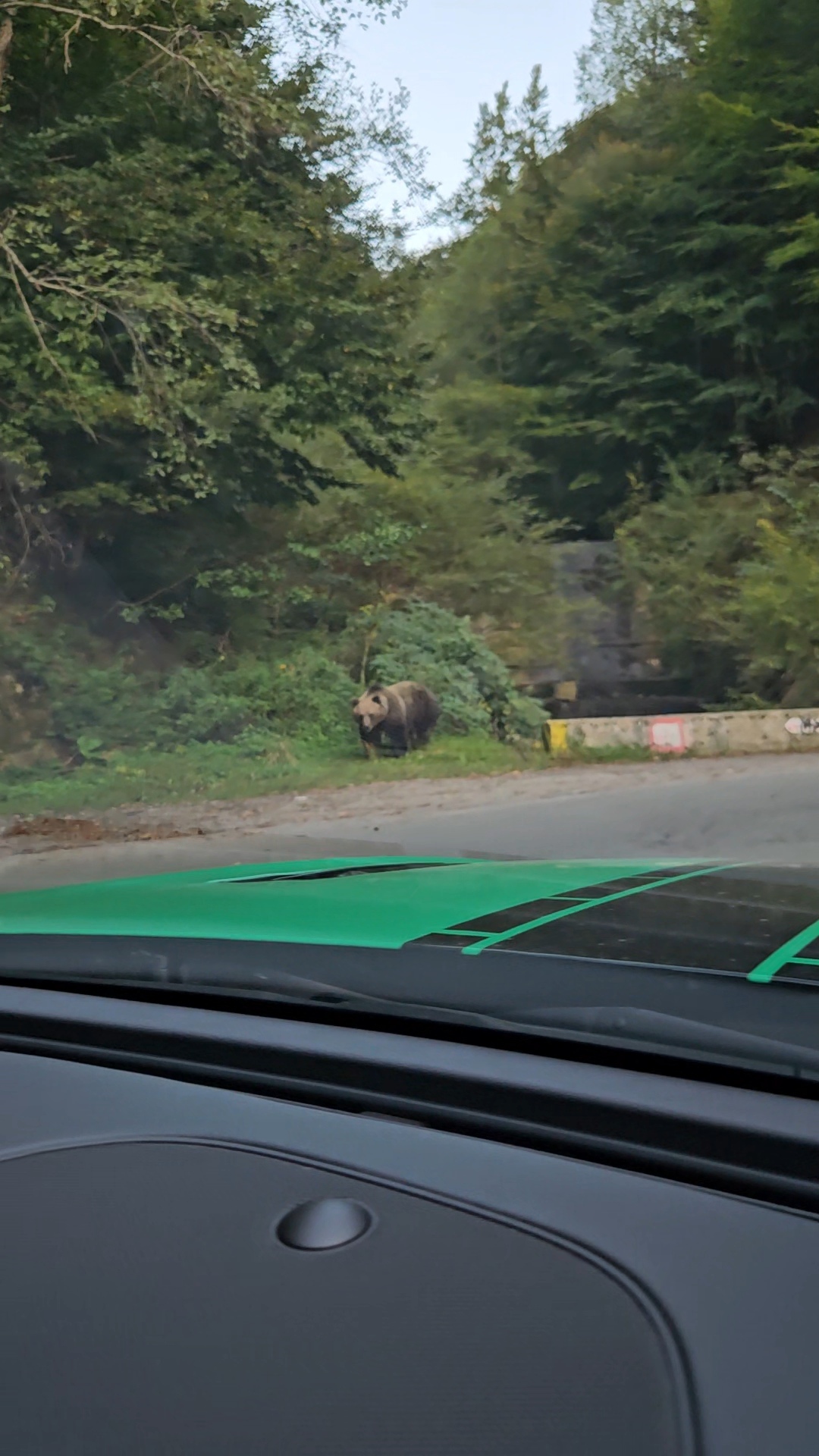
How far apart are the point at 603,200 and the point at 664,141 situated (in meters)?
1.70

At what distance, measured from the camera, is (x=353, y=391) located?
1767 cm

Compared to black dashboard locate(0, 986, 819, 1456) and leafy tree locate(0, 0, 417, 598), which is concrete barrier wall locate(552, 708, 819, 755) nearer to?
leafy tree locate(0, 0, 417, 598)

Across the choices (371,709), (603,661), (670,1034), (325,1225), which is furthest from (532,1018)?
(603,661)

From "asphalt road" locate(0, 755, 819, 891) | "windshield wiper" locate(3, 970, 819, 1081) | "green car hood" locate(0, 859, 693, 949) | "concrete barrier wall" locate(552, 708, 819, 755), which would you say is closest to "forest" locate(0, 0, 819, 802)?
"concrete barrier wall" locate(552, 708, 819, 755)

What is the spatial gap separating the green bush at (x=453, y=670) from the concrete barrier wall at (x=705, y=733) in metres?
2.55

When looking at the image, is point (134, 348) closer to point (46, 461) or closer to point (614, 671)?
point (46, 461)

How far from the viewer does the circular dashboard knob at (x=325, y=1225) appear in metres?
1.37

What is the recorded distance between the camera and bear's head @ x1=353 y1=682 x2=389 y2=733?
14.9 m

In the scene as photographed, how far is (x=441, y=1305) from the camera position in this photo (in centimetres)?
123

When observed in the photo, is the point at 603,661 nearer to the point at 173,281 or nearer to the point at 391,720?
the point at 391,720

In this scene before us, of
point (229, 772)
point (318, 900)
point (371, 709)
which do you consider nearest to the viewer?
point (318, 900)

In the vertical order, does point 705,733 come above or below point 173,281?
below

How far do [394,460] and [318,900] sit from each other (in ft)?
54.3

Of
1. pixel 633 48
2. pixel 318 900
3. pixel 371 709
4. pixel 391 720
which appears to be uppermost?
pixel 633 48
